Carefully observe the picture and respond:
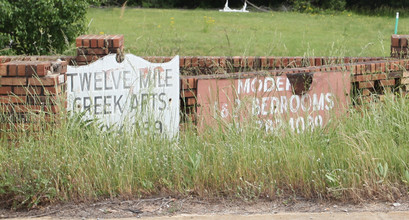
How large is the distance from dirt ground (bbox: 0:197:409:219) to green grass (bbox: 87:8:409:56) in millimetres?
8176

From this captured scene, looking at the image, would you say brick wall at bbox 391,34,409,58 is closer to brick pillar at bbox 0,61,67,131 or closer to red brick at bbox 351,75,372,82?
red brick at bbox 351,75,372,82

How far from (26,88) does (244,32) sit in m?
15.2

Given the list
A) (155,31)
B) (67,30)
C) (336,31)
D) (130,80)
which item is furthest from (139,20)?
(130,80)

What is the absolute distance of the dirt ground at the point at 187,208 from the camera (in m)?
4.26

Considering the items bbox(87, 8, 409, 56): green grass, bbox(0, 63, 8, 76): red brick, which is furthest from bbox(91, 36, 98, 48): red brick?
bbox(87, 8, 409, 56): green grass

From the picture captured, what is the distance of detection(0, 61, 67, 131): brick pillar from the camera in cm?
524

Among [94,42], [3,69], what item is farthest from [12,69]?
[94,42]

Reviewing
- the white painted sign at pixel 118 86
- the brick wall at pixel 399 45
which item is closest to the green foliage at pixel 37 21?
the white painted sign at pixel 118 86

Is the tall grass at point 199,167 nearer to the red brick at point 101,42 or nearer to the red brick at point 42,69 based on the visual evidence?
the red brick at point 42,69

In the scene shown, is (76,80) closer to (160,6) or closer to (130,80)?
(130,80)

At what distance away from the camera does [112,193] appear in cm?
447

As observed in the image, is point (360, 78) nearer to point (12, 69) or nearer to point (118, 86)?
point (118, 86)

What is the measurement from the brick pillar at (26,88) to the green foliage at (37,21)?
441 cm

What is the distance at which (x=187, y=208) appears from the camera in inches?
171
